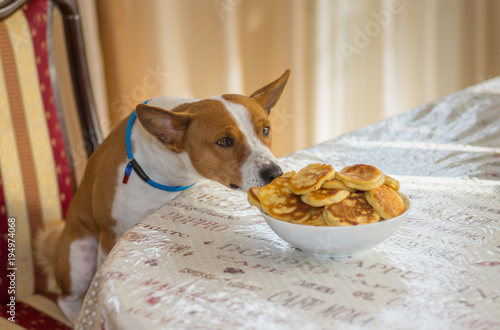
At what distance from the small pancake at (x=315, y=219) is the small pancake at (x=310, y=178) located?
0.12ft

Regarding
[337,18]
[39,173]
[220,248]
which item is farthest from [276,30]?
[220,248]

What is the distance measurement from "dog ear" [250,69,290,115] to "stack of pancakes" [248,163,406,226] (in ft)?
2.32

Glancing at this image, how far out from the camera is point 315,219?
2.50 feet

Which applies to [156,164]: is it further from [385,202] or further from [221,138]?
[385,202]

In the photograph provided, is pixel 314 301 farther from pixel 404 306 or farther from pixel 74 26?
pixel 74 26

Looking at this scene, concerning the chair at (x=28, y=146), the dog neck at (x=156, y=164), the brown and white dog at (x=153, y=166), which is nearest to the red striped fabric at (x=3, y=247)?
the chair at (x=28, y=146)

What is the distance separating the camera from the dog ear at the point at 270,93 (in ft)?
4.92

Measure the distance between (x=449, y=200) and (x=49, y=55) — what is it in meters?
1.34

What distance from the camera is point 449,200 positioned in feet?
3.44

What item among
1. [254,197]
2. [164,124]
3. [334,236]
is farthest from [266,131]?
[334,236]

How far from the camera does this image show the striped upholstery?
5.16ft

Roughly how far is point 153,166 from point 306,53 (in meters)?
2.23

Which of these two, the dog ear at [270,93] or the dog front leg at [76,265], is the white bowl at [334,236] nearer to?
the dog ear at [270,93]

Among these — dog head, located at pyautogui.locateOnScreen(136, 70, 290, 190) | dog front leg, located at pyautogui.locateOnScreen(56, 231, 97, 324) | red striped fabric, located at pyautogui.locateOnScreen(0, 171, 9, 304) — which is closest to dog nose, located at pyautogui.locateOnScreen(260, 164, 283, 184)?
dog head, located at pyautogui.locateOnScreen(136, 70, 290, 190)
